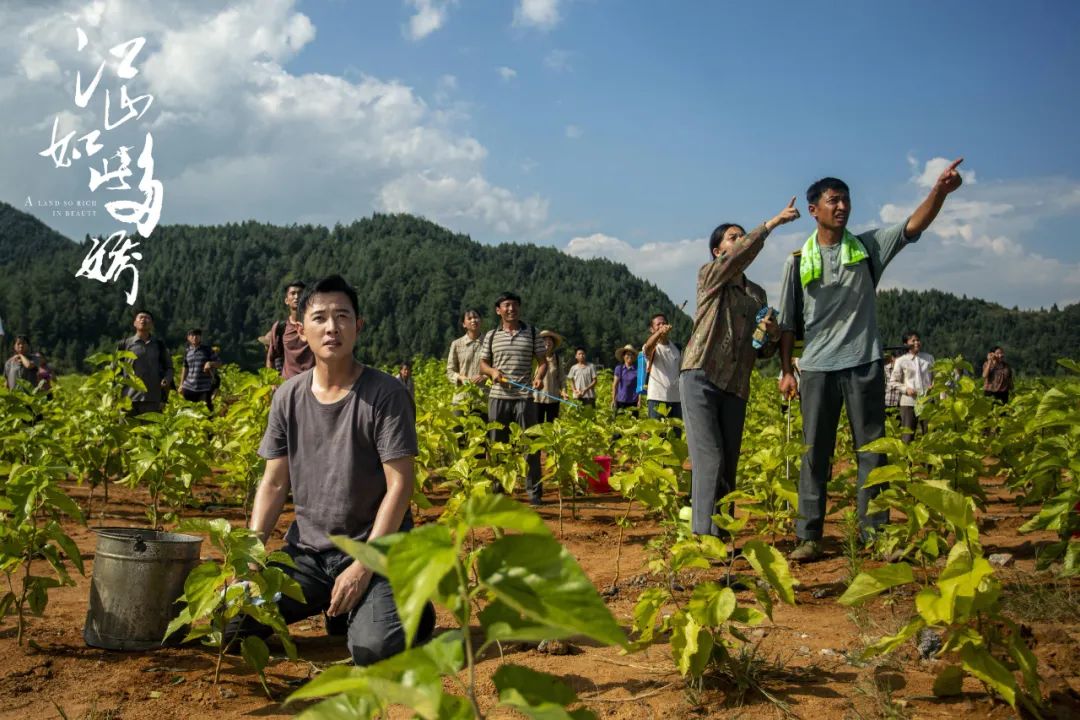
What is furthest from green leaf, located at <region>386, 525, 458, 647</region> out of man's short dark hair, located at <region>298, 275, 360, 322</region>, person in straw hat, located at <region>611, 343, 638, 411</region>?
person in straw hat, located at <region>611, 343, 638, 411</region>

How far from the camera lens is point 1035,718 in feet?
6.54

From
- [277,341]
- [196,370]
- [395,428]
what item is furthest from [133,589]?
[196,370]

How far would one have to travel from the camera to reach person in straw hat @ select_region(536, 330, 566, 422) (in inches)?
284

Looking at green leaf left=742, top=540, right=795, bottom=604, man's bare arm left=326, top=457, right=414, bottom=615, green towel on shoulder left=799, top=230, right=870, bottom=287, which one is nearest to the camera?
green leaf left=742, top=540, right=795, bottom=604

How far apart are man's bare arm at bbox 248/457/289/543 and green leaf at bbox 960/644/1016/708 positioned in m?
2.10

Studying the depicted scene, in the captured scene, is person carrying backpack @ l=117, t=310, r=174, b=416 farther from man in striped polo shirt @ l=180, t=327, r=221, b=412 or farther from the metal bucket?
the metal bucket

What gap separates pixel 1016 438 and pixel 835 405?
3.43 ft

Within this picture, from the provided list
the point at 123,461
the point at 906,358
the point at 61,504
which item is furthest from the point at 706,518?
the point at 906,358

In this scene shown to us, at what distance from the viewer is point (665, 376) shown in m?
7.39

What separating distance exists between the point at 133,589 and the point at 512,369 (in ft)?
12.8

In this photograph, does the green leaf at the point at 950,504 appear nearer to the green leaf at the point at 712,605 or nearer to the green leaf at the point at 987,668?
the green leaf at the point at 987,668

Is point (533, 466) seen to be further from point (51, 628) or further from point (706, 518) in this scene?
point (51, 628)

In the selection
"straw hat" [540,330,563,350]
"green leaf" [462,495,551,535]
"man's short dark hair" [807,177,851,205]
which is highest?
"man's short dark hair" [807,177,851,205]

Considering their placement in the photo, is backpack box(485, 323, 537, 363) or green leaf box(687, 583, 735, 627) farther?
backpack box(485, 323, 537, 363)
